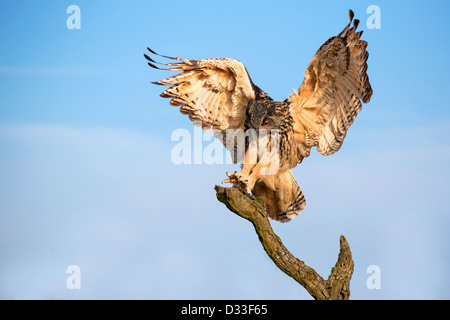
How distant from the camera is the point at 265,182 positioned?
8.30m

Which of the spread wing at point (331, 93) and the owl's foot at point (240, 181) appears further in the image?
the owl's foot at point (240, 181)

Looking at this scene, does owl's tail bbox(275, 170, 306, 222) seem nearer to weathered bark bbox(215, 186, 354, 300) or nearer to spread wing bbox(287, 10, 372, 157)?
spread wing bbox(287, 10, 372, 157)

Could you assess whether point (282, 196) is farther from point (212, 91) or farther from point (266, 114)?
point (212, 91)

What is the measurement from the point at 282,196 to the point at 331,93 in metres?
1.51

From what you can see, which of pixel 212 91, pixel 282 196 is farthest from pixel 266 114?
pixel 282 196

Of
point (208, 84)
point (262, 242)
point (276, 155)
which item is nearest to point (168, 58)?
point (208, 84)

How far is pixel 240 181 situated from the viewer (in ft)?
25.1

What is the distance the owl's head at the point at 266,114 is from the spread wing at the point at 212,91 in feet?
0.77

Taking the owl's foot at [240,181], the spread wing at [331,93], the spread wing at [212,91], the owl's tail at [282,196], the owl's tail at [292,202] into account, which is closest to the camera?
the spread wing at [331,93]

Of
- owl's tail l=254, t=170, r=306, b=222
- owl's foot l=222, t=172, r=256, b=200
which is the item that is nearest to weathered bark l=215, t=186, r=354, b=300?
owl's foot l=222, t=172, r=256, b=200

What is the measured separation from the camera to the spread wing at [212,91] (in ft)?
26.0

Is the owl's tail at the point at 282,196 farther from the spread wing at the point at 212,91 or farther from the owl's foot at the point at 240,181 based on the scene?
the spread wing at the point at 212,91

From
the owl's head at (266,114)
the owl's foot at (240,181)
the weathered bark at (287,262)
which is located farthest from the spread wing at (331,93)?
the weathered bark at (287,262)

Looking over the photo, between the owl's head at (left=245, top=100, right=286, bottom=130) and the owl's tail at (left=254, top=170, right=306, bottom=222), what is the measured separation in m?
0.77
